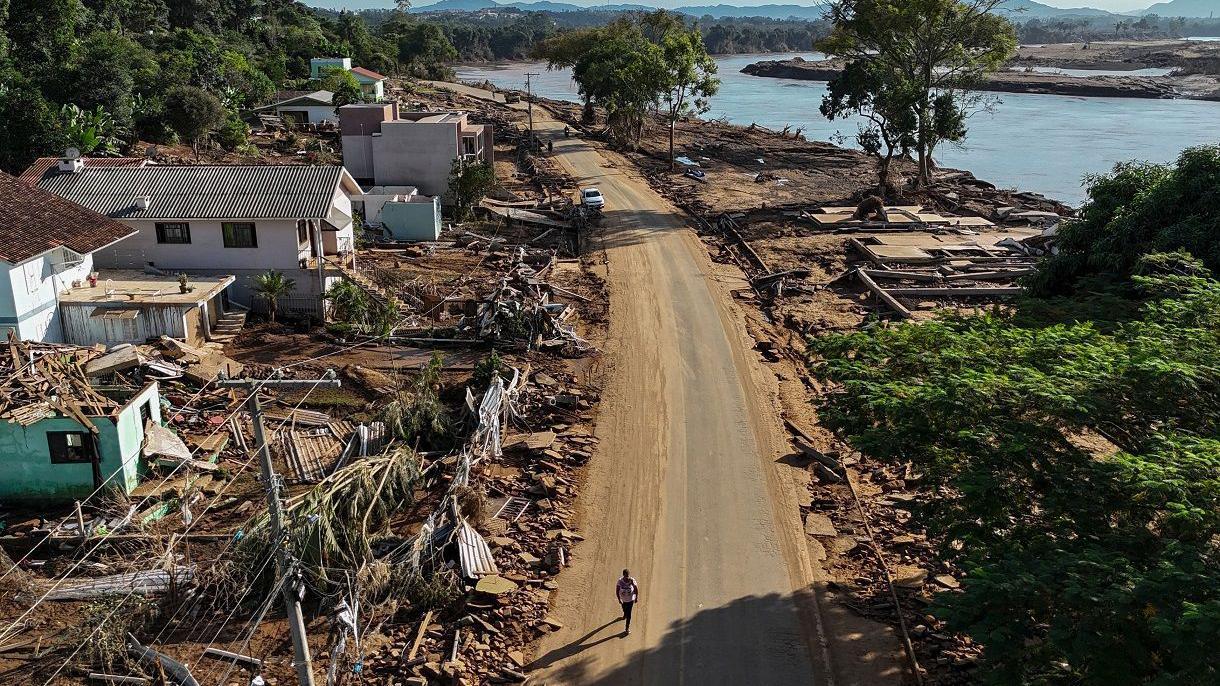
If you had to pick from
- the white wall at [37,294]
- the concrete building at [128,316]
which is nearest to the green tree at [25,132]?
the white wall at [37,294]

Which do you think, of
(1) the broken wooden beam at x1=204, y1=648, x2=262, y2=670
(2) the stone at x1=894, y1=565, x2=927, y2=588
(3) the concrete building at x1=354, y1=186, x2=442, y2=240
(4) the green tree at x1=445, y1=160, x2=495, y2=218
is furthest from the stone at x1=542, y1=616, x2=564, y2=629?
(4) the green tree at x1=445, y1=160, x2=495, y2=218

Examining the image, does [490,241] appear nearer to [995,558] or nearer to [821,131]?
[995,558]

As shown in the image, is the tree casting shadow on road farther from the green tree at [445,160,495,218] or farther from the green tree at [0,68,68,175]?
the green tree at [0,68,68,175]

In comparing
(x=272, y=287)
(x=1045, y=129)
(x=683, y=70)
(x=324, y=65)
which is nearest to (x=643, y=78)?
(x=683, y=70)

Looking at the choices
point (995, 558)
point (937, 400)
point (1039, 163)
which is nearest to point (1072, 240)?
point (937, 400)

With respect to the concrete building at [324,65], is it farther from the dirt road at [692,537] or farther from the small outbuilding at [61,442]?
the small outbuilding at [61,442]
